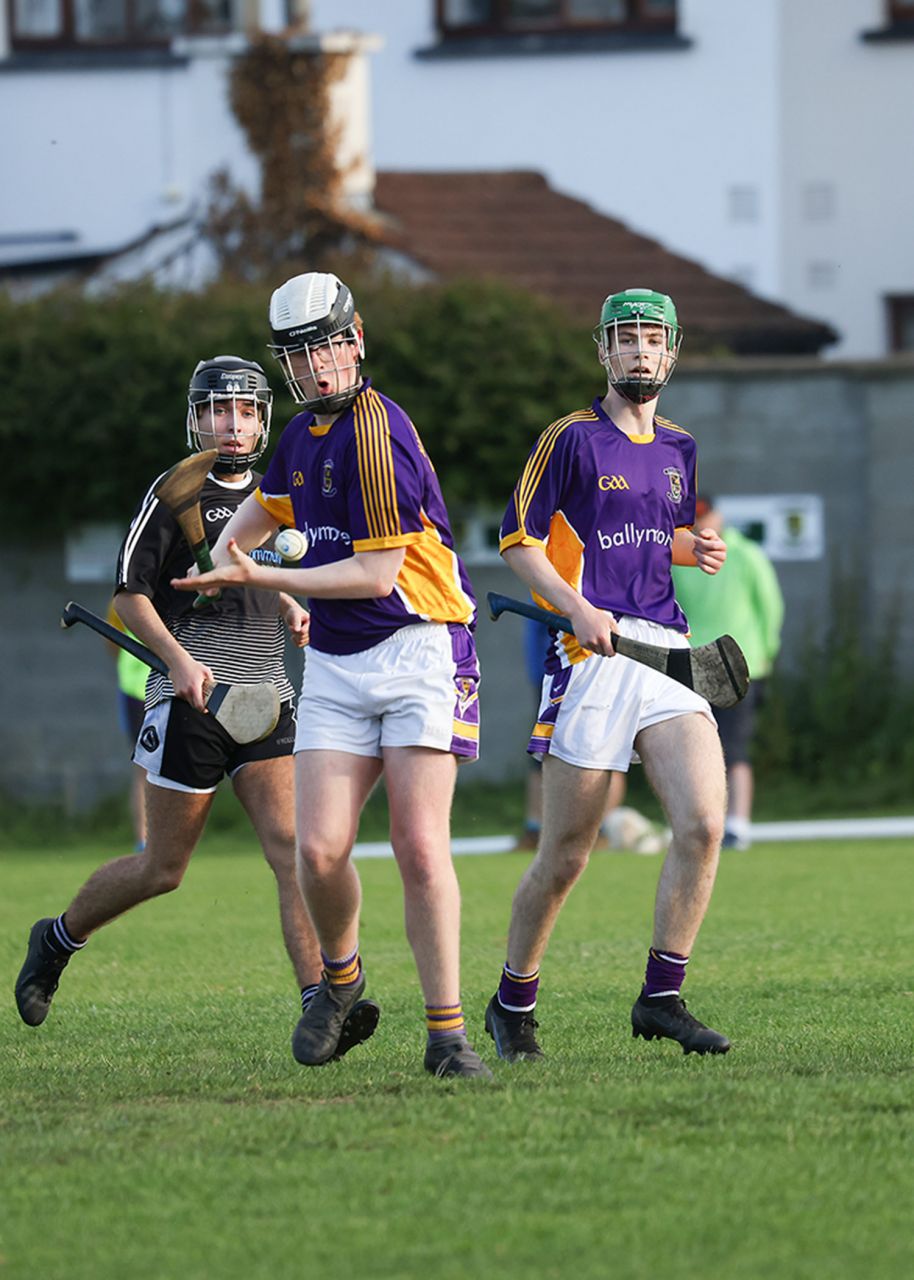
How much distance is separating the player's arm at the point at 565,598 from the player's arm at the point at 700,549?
1.37 ft

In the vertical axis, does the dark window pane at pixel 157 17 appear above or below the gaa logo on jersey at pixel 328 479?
above

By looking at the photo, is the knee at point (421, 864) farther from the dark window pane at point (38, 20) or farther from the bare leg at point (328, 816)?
the dark window pane at point (38, 20)

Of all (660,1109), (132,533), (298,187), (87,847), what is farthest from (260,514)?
(298,187)

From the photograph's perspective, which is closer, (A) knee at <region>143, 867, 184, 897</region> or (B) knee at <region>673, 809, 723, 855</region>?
(B) knee at <region>673, 809, 723, 855</region>

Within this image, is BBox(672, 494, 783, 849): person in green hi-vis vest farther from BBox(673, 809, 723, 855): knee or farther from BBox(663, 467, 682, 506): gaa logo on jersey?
BBox(673, 809, 723, 855): knee

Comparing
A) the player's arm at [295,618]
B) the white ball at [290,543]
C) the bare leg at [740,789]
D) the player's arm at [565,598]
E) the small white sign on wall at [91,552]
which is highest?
the white ball at [290,543]

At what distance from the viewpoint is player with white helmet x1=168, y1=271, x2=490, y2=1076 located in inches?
240

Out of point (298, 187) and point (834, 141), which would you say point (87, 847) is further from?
point (834, 141)

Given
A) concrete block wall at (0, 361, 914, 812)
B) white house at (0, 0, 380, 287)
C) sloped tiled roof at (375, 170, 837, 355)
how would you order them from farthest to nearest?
sloped tiled roof at (375, 170, 837, 355) < white house at (0, 0, 380, 287) < concrete block wall at (0, 361, 914, 812)

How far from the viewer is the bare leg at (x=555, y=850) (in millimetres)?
6500

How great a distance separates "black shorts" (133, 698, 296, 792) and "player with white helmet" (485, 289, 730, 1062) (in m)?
1.03

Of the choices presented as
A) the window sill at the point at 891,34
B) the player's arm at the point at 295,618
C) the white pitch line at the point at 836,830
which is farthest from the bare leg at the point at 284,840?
the window sill at the point at 891,34

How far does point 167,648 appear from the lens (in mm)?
6930

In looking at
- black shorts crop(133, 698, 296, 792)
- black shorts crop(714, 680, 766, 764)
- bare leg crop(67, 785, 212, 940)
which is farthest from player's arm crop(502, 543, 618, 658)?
black shorts crop(714, 680, 766, 764)
